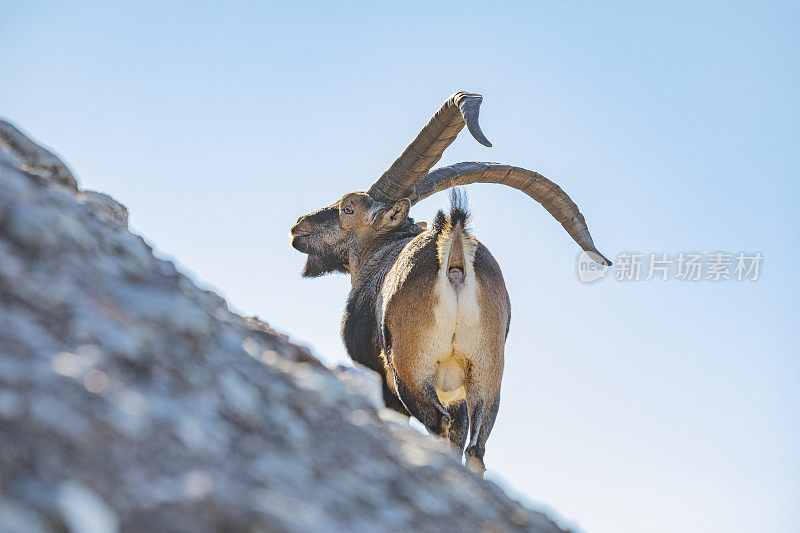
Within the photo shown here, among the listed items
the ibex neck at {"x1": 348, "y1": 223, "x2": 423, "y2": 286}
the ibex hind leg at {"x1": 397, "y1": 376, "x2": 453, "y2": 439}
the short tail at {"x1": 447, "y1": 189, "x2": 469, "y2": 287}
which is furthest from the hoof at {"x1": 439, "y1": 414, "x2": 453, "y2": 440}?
the ibex neck at {"x1": 348, "y1": 223, "x2": 423, "y2": 286}

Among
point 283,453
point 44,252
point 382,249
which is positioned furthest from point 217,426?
point 382,249

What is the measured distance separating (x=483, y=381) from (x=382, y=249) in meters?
2.93

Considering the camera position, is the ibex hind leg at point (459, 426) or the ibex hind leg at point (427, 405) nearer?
the ibex hind leg at point (427, 405)

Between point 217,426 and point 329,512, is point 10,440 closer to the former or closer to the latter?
point 217,426

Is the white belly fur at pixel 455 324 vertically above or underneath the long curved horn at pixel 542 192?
underneath

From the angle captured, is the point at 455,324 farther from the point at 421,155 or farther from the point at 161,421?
the point at 161,421

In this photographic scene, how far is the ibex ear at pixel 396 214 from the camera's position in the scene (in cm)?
880

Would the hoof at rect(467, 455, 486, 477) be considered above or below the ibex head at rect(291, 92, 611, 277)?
below

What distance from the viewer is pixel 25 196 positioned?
212 centimetres

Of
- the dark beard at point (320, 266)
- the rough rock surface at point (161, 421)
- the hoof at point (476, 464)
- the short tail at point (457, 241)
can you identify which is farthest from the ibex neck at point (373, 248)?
the rough rock surface at point (161, 421)

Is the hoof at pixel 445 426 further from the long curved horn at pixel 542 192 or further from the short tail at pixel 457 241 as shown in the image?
the long curved horn at pixel 542 192

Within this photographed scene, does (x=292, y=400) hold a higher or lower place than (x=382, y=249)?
lower

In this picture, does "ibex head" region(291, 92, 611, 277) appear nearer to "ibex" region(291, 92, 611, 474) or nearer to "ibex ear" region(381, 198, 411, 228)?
"ibex ear" region(381, 198, 411, 228)

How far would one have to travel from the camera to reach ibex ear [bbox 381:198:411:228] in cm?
880
